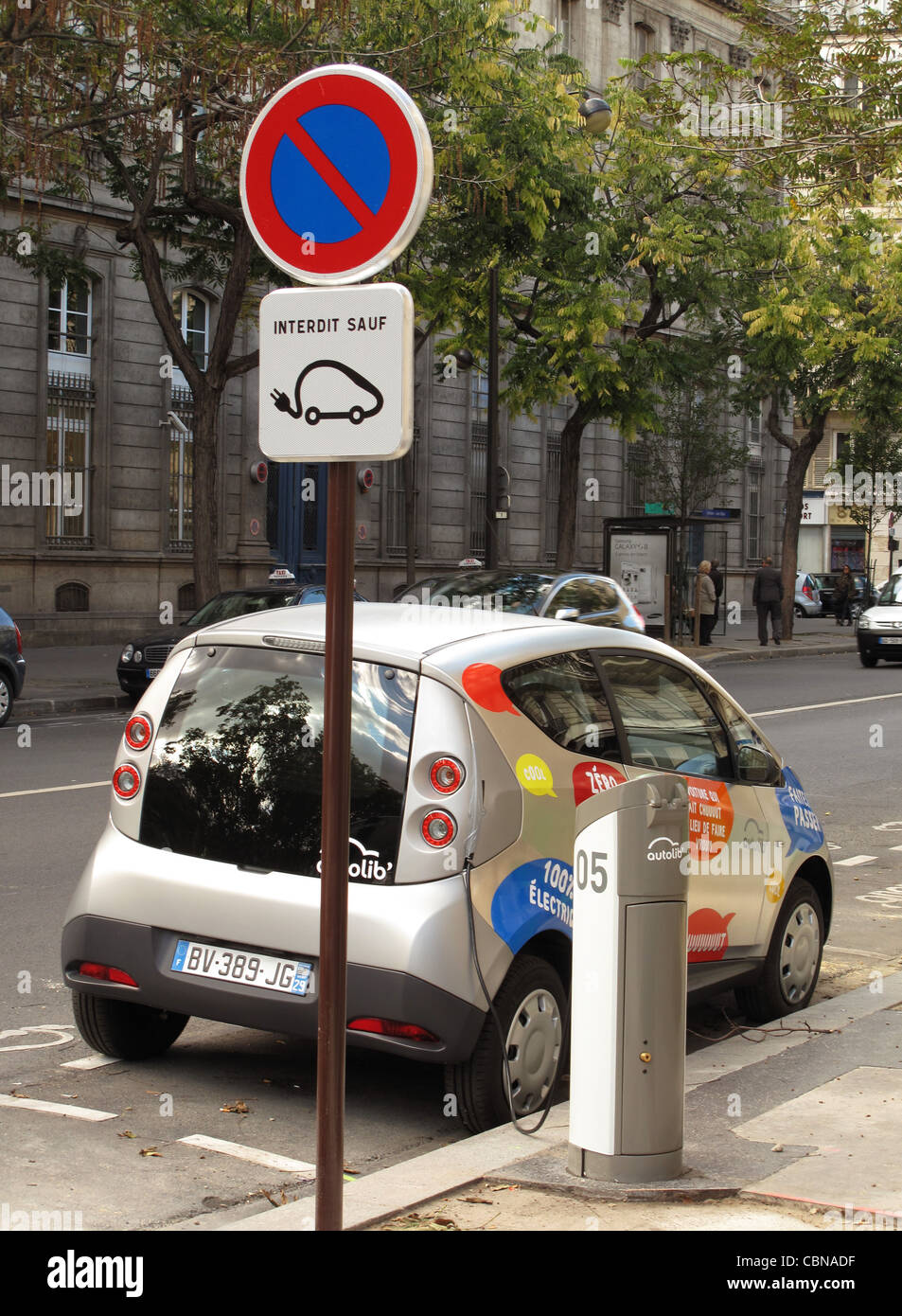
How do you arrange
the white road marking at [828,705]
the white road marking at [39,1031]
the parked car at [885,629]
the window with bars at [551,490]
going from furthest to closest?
the window with bars at [551,490]
the parked car at [885,629]
the white road marking at [828,705]
the white road marking at [39,1031]

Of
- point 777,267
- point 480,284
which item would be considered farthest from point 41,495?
point 777,267

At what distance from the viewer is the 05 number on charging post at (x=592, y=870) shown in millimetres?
4176

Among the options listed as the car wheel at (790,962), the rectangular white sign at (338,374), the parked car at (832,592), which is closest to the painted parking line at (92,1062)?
the car wheel at (790,962)

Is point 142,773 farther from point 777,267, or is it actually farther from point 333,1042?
point 777,267

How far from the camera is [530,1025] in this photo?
Result: 500cm

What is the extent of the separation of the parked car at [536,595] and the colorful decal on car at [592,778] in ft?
32.5

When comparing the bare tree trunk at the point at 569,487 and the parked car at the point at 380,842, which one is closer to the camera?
the parked car at the point at 380,842

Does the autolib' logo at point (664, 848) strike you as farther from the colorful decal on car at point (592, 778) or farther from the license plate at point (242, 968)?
the license plate at point (242, 968)

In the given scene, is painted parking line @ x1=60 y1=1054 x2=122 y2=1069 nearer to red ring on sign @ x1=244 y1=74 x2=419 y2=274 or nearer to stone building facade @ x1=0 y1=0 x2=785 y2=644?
red ring on sign @ x1=244 y1=74 x2=419 y2=274

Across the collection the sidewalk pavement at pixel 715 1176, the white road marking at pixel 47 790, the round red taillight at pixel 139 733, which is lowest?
the white road marking at pixel 47 790

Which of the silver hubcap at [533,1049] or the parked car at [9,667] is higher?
the parked car at [9,667]

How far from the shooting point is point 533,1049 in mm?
5039

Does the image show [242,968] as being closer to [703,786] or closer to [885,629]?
[703,786]

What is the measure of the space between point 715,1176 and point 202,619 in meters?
14.8
